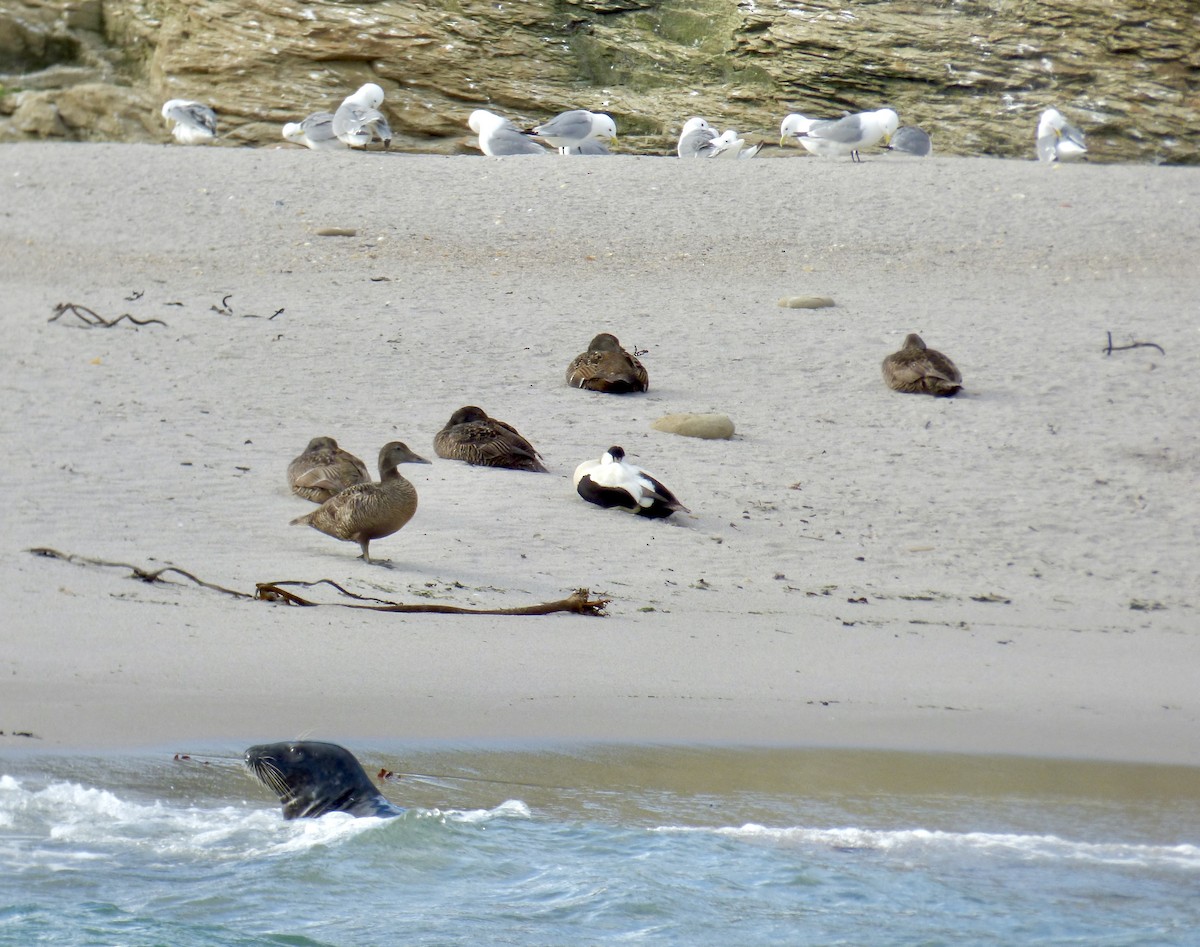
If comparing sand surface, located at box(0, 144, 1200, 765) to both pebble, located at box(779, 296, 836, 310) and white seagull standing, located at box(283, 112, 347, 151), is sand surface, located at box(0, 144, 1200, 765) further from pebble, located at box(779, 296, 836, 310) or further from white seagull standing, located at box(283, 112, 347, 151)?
white seagull standing, located at box(283, 112, 347, 151)

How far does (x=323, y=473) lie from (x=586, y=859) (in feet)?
11.6

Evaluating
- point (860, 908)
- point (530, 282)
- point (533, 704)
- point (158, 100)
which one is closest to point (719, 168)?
point (530, 282)

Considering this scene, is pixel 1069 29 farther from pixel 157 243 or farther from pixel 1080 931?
pixel 1080 931

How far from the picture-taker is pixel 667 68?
66.2 ft

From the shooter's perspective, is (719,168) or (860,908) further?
(719,168)

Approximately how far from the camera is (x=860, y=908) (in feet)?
12.5

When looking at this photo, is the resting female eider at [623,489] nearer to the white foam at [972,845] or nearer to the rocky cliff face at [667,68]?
the white foam at [972,845]

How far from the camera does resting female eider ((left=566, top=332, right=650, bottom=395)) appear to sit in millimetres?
9492

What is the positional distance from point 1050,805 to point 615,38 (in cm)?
1740

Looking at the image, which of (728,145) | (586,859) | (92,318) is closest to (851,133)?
(728,145)

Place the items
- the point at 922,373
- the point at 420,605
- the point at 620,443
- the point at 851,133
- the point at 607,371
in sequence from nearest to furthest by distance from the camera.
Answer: the point at 420,605 < the point at 620,443 < the point at 607,371 < the point at 922,373 < the point at 851,133

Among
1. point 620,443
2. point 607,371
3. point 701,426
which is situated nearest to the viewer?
point 620,443

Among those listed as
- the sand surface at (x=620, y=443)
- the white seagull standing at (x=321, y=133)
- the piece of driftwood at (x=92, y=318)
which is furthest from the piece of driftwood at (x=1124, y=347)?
the white seagull standing at (x=321, y=133)

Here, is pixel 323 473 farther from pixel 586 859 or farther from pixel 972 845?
pixel 972 845
